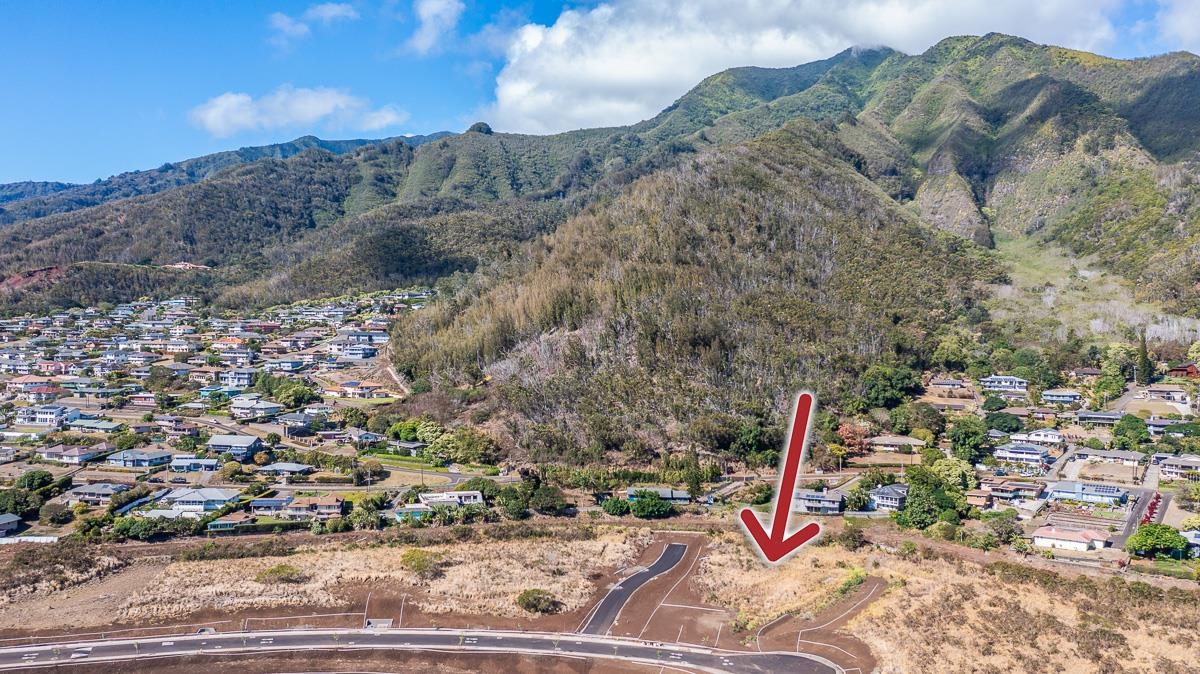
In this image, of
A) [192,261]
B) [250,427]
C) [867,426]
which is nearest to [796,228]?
[867,426]

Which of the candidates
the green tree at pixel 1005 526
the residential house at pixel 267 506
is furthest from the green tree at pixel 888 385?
the residential house at pixel 267 506

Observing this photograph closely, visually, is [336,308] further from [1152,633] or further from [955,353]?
[1152,633]

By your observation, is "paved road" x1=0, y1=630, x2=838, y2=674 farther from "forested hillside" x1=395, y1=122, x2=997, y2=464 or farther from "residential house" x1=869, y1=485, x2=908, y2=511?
"forested hillside" x1=395, y1=122, x2=997, y2=464

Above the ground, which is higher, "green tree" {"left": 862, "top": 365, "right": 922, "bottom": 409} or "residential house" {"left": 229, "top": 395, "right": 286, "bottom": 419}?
"residential house" {"left": 229, "top": 395, "right": 286, "bottom": 419}

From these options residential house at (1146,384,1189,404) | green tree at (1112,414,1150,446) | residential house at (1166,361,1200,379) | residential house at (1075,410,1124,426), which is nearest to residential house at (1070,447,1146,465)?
green tree at (1112,414,1150,446)

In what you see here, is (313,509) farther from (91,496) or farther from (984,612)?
(984,612)

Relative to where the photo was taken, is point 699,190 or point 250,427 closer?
point 250,427
